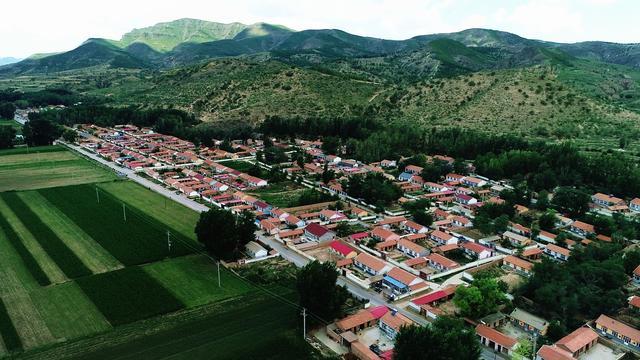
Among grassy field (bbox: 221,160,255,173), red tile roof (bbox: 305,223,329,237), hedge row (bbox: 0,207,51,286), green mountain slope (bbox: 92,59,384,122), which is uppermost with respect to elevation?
green mountain slope (bbox: 92,59,384,122)

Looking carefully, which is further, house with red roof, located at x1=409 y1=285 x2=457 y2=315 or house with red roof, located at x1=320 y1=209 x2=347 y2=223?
house with red roof, located at x1=320 y1=209 x2=347 y2=223

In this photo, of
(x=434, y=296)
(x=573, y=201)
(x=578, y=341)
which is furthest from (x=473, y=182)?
(x=578, y=341)

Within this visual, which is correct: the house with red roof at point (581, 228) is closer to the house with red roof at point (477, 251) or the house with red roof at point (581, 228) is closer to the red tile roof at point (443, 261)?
the house with red roof at point (477, 251)

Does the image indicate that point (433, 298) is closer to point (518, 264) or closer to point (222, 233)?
point (518, 264)

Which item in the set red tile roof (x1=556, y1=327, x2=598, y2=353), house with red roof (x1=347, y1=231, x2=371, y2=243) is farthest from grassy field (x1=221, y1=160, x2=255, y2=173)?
red tile roof (x1=556, y1=327, x2=598, y2=353)

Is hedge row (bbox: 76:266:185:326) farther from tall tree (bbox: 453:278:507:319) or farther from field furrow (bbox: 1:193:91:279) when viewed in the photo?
tall tree (bbox: 453:278:507:319)

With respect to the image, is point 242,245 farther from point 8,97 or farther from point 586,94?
point 8,97

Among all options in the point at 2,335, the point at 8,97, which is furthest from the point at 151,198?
the point at 8,97
